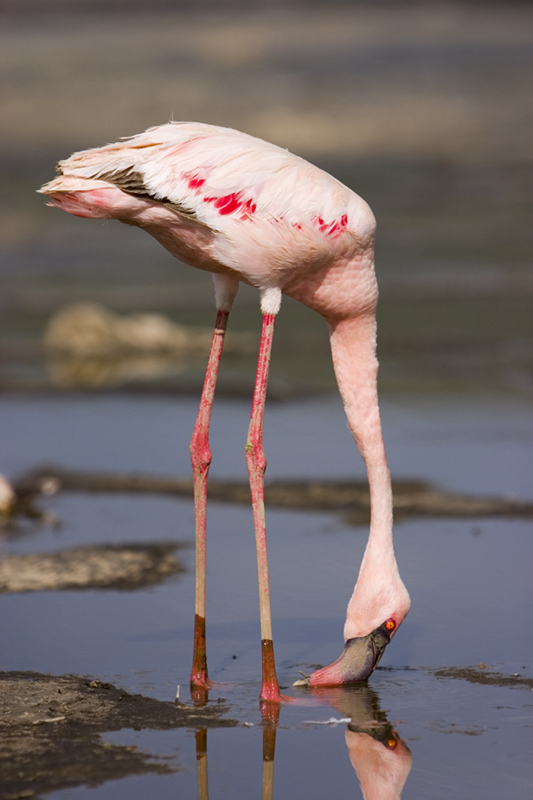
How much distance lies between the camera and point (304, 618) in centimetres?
582

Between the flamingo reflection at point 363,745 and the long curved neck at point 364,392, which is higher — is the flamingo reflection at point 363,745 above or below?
below

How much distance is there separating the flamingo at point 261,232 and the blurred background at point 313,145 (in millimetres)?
5946

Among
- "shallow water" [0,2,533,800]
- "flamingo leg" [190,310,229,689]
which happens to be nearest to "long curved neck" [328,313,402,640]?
"shallow water" [0,2,533,800]

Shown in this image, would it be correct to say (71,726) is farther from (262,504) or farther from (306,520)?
(306,520)

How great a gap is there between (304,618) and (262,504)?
2.88 ft

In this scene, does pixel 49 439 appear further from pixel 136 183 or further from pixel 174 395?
pixel 136 183

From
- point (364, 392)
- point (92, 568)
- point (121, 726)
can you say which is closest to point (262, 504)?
point (364, 392)

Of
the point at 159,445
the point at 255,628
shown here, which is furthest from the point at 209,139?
the point at 159,445

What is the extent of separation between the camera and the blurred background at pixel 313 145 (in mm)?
13594

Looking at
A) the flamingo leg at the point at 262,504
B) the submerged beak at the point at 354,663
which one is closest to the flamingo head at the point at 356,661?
the submerged beak at the point at 354,663

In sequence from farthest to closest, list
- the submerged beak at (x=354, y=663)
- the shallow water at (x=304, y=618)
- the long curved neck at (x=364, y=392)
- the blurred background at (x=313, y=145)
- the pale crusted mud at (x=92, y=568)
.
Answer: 1. the blurred background at (x=313, y=145)
2. the pale crusted mud at (x=92, y=568)
3. the long curved neck at (x=364, y=392)
4. the submerged beak at (x=354, y=663)
5. the shallow water at (x=304, y=618)

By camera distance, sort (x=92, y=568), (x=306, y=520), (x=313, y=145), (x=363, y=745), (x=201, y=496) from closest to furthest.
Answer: (x=363, y=745) → (x=201, y=496) → (x=92, y=568) → (x=306, y=520) → (x=313, y=145)

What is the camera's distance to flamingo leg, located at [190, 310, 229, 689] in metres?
5.14

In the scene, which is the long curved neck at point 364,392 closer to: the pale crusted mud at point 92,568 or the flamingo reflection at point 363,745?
the flamingo reflection at point 363,745
